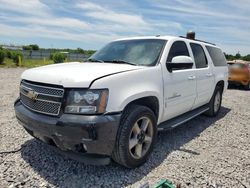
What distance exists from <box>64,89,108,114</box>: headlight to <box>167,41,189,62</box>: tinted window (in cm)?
171

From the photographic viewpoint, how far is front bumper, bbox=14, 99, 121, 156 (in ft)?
9.18

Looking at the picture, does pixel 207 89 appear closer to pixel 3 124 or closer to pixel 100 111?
pixel 100 111

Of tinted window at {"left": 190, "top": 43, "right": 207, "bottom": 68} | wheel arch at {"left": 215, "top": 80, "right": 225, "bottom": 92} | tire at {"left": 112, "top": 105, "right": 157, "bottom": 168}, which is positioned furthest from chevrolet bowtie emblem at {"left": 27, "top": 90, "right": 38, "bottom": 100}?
wheel arch at {"left": 215, "top": 80, "right": 225, "bottom": 92}

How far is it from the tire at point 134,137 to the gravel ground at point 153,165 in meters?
0.20

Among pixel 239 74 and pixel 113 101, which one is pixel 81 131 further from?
pixel 239 74

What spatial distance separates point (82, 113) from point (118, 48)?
6.77ft

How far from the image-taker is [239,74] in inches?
500

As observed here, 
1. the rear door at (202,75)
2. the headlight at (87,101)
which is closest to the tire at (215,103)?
the rear door at (202,75)

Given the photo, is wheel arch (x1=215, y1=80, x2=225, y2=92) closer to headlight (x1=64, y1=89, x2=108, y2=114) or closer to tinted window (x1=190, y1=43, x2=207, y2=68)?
tinted window (x1=190, y1=43, x2=207, y2=68)

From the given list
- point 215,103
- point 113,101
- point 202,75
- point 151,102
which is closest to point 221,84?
point 215,103

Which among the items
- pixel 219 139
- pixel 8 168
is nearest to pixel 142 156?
pixel 8 168

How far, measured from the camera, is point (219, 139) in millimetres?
4887

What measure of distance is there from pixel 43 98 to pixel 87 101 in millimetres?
628

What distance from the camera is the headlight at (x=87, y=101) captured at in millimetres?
2865
